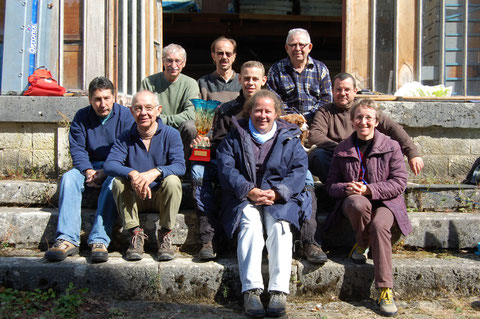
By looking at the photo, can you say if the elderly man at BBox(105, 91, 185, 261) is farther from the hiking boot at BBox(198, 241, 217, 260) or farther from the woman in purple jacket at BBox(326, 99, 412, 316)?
the woman in purple jacket at BBox(326, 99, 412, 316)

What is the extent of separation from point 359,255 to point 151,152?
182 cm

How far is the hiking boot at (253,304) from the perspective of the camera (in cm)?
326

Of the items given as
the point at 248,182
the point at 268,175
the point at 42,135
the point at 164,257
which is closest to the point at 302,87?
the point at 268,175

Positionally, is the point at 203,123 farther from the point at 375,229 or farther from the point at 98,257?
the point at 375,229

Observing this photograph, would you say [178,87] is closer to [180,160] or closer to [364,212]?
[180,160]

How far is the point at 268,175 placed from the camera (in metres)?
3.76

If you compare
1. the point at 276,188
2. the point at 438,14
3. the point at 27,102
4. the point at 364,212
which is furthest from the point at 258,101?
the point at 438,14

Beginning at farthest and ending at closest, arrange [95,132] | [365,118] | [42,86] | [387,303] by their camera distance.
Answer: [42,86], [95,132], [365,118], [387,303]

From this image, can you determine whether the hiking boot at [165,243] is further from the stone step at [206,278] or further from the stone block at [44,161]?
the stone block at [44,161]

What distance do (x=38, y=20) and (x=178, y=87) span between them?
5.64 ft

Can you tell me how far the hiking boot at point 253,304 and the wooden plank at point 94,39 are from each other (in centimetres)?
310

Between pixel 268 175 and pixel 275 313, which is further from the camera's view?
pixel 268 175

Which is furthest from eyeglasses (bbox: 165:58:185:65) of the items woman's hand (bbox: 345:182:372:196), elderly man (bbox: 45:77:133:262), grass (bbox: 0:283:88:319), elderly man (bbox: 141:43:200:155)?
grass (bbox: 0:283:88:319)

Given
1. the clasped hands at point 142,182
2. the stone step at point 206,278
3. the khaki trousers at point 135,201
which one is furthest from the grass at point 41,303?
the clasped hands at point 142,182
